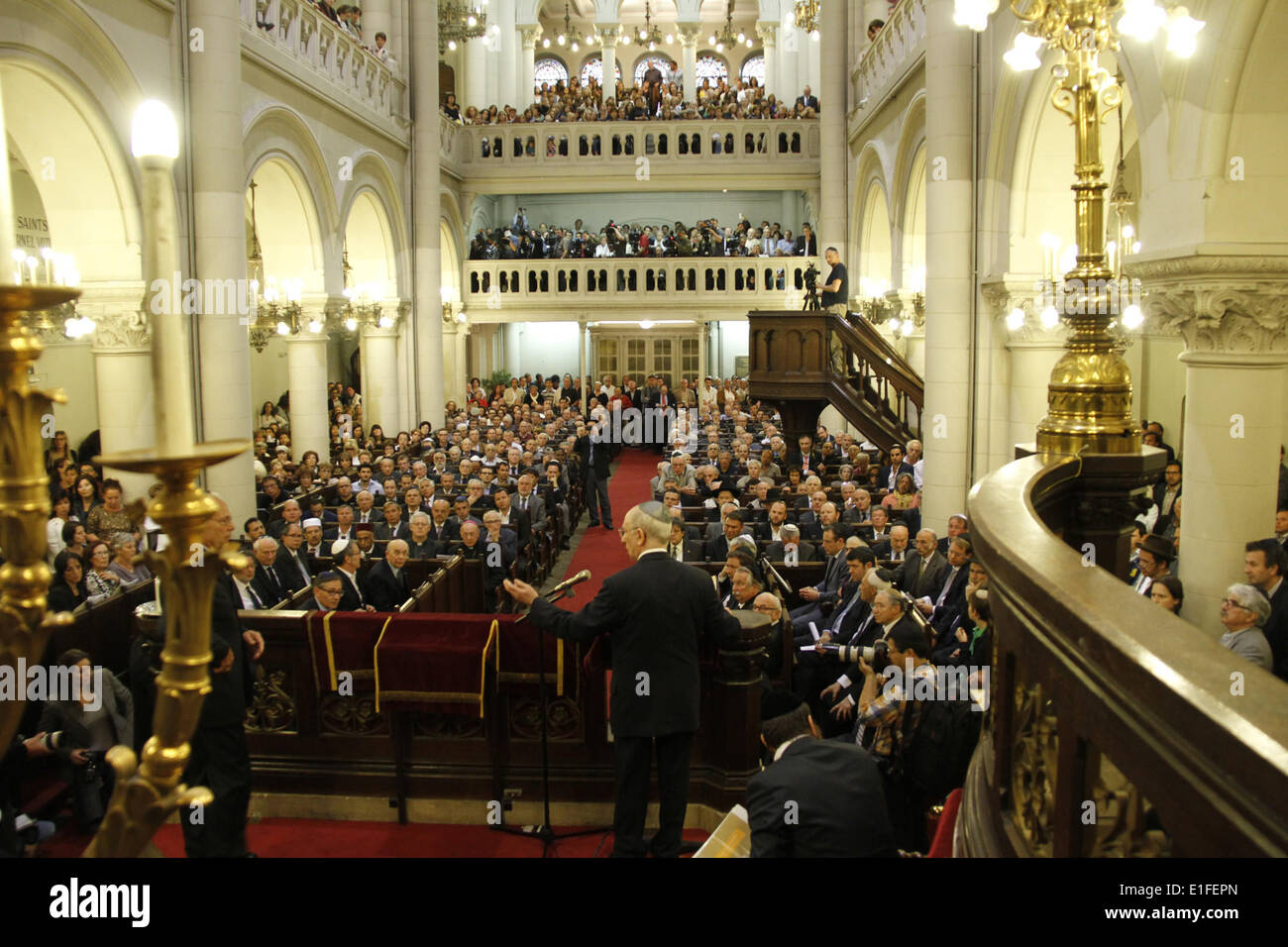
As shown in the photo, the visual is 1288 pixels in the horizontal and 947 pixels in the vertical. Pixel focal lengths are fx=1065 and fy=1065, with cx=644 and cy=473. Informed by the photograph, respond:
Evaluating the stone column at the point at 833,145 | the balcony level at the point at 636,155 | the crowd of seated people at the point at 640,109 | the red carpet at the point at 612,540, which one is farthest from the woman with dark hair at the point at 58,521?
the crowd of seated people at the point at 640,109

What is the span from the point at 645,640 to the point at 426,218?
17704 mm

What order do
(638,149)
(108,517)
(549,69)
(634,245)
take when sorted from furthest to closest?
1. (549,69)
2. (634,245)
3. (638,149)
4. (108,517)

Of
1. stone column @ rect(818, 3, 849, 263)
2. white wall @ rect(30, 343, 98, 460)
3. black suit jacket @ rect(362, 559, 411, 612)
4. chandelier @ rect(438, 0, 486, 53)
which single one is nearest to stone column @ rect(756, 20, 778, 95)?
chandelier @ rect(438, 0, 486, 53)

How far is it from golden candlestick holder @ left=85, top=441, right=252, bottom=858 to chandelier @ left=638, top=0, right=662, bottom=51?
1161 inches

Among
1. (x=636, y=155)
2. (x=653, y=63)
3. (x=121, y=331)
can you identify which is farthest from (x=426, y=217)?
(x=653, y=63)

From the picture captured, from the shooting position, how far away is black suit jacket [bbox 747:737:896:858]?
324cm

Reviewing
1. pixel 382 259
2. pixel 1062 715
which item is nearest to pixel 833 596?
pixel 1062 715

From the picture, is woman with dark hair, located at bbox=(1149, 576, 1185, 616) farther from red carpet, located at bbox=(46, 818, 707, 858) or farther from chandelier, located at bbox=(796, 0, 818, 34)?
chandelier, located at bbox=(796, 0, 818, 34)

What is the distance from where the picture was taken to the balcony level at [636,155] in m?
25.2

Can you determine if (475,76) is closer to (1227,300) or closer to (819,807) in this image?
(1227,300)

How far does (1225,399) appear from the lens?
684cm

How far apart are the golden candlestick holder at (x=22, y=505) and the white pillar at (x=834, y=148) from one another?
67.5ft

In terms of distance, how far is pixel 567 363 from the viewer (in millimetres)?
33625
